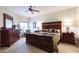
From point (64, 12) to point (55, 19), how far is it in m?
0.34

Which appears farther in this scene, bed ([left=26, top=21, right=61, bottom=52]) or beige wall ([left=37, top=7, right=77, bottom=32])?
bed ([left=26, top=21, right=61, bottom=52])

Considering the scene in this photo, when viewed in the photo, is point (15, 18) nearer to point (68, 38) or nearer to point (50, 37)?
point (50, 37)

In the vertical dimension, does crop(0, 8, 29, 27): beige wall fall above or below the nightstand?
above

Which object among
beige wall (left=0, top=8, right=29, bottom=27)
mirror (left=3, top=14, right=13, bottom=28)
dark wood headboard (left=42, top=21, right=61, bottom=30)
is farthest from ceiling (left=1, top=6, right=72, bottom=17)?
dark wood headboard (left=42, top=21, right=61, bottom=30)

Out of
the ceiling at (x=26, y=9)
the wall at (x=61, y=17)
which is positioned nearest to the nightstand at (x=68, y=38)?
the wall at (x=61, y=17)

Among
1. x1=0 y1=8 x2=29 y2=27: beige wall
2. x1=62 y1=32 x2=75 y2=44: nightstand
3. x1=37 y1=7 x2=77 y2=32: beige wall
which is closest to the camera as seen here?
x1=0 y1=8 x2=29 y2=27: beige wall

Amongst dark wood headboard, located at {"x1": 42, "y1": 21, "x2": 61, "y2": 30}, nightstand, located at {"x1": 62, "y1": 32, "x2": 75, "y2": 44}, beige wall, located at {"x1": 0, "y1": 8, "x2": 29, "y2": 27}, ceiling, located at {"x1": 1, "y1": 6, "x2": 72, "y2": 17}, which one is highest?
ceiling, located at {"x1": 1, "y1": 6, "x2": 72, "y2": 17}

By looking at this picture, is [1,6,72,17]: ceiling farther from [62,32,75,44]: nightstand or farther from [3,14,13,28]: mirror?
[62,32,75,44]: nightstand

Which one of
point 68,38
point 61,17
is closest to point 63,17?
point 61,17

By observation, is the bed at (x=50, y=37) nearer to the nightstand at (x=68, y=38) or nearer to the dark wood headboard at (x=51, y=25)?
the dark wood headboard at (x=51, y=25)
